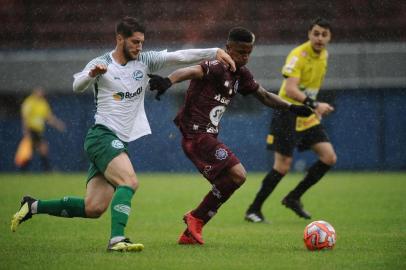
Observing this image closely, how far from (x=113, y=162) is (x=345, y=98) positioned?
1424cm

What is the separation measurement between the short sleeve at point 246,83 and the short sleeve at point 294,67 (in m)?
2.32

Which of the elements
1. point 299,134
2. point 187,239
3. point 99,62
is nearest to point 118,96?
point 99,62

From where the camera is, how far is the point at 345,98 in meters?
20.0

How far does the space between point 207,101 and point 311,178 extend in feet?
9.90

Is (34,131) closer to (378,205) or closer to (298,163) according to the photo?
(298,163)

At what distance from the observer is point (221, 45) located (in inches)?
831

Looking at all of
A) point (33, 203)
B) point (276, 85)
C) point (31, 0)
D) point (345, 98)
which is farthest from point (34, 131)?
point (33, 203)

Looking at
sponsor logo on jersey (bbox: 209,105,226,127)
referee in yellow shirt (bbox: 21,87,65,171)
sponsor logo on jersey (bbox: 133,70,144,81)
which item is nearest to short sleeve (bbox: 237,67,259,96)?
sponsor logo on jersey (bbox: 209,105,226,127)

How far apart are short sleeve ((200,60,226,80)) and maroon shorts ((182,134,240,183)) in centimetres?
55

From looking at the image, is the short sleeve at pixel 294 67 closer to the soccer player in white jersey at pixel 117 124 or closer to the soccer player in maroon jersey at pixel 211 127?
the soccer player in maroon jersey at pixel 211 127

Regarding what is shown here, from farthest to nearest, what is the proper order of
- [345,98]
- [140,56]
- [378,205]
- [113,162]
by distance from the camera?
[345,98] < [378,205] < [140,56] < [113,162]

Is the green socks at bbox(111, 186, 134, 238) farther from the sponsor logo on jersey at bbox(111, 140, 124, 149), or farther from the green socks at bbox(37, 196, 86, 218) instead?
the green socks at bbox(37, 196, 86, 218)

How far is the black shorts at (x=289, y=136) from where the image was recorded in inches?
388

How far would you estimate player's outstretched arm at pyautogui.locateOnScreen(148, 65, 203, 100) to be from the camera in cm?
633
